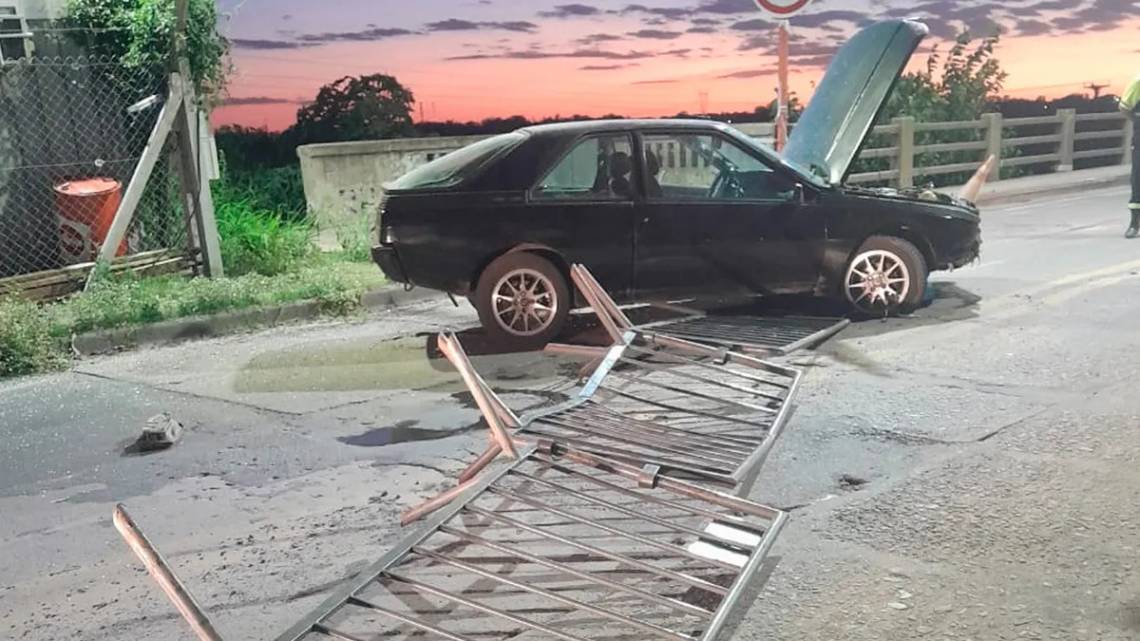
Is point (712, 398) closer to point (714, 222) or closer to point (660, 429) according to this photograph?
point (660, 429)

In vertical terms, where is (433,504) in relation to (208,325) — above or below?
below

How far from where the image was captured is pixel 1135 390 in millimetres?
→ 5496

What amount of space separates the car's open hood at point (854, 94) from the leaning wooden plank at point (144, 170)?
5971mm

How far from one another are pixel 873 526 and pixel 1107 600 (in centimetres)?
87

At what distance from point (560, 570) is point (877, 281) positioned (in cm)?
503

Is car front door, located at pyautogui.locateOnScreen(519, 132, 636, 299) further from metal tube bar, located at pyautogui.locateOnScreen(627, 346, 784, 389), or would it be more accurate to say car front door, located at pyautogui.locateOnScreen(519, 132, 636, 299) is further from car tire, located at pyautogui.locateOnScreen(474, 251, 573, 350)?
metal tube bar, located at pyautogui.locateOnScreen(627, 346, 784, 389)

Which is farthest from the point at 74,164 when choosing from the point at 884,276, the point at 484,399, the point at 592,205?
the point at 884,276

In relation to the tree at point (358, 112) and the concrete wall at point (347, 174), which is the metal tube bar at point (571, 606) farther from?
the tree at point (358, 112)

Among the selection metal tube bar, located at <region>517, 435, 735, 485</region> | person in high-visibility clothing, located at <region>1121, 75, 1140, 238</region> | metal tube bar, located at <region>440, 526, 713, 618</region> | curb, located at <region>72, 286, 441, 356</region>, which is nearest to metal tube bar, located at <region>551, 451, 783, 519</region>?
metal tube bar, located at <region>517, 435, 735, 485</region>

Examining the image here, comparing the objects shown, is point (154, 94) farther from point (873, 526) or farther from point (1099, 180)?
point (1099, 180)

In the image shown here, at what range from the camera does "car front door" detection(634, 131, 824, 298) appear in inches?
287

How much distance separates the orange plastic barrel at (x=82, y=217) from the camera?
29.9 feet

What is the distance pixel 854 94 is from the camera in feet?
29.5

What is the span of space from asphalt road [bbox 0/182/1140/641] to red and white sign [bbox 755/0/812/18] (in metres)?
3.48
